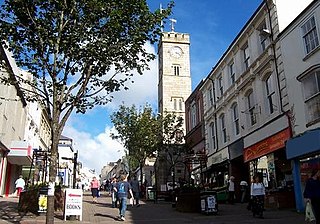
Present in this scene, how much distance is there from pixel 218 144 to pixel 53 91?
1790 cm

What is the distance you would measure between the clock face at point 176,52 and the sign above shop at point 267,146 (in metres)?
47.2

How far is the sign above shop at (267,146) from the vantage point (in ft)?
56.4

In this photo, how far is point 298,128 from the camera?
16.0 metres

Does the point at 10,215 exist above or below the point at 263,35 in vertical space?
below

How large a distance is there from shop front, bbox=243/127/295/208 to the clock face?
4766 centimetres

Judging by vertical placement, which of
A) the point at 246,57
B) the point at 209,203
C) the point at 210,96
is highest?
the point at 246,57

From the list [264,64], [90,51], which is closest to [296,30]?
[264,64]

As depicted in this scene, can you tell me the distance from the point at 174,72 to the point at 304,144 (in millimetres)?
51895

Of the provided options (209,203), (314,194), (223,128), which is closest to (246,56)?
(223,128)

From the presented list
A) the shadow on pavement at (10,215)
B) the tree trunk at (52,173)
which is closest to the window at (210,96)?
the shadow on pavement at (10,215)

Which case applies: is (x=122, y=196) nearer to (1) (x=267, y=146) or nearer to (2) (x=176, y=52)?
(1) (x=267, y=146)

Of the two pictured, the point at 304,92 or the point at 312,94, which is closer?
the point at 312,94

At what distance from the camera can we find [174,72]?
65.8m

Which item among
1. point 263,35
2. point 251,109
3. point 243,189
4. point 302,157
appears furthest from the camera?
point 251,109
